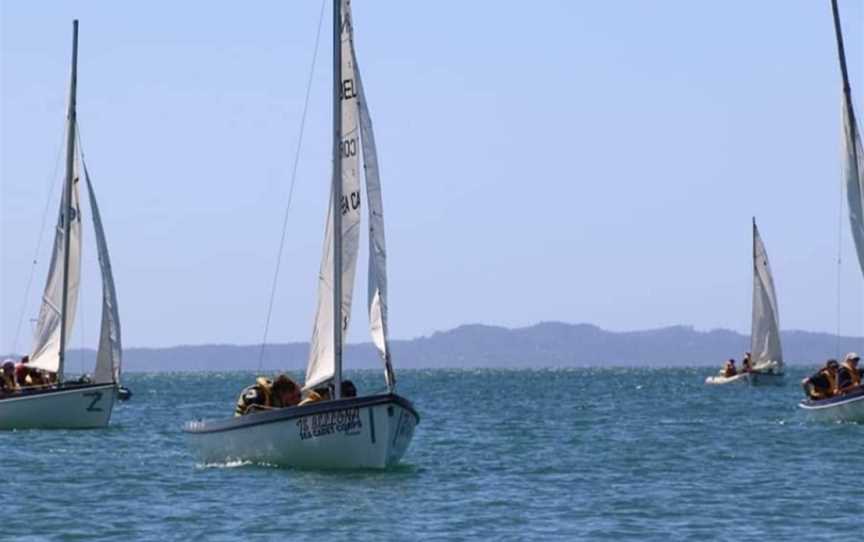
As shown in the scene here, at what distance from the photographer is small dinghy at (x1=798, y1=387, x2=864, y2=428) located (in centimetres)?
5322

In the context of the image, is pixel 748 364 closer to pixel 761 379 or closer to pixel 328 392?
pixel 761 379

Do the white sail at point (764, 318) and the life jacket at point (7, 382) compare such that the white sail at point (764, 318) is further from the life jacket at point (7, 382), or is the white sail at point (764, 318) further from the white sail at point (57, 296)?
the life jacket at point (7, 382)

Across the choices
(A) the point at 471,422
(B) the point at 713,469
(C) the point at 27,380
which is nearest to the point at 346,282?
(B) the point at 713,469

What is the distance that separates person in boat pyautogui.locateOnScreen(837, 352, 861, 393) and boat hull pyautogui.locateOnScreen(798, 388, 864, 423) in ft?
1.73

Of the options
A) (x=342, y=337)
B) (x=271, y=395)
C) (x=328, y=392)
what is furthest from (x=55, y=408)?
(x=342, y=337)

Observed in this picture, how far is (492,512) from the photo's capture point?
3262 cm

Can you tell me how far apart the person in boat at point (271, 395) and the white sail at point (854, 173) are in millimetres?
22516

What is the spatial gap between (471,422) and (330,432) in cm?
3161

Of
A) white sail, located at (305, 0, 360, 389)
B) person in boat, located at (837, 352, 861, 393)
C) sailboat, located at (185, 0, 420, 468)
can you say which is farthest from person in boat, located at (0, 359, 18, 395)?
person in boat, located at (837, 352, 861, 393)

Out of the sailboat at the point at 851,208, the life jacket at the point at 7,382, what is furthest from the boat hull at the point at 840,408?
the life jacket at the point at 7,382

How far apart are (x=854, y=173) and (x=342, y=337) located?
2451 centimetres

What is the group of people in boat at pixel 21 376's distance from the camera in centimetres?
5588

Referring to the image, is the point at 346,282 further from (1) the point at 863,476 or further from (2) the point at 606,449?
(2) the point at 606,449

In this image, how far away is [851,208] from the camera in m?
56.1
